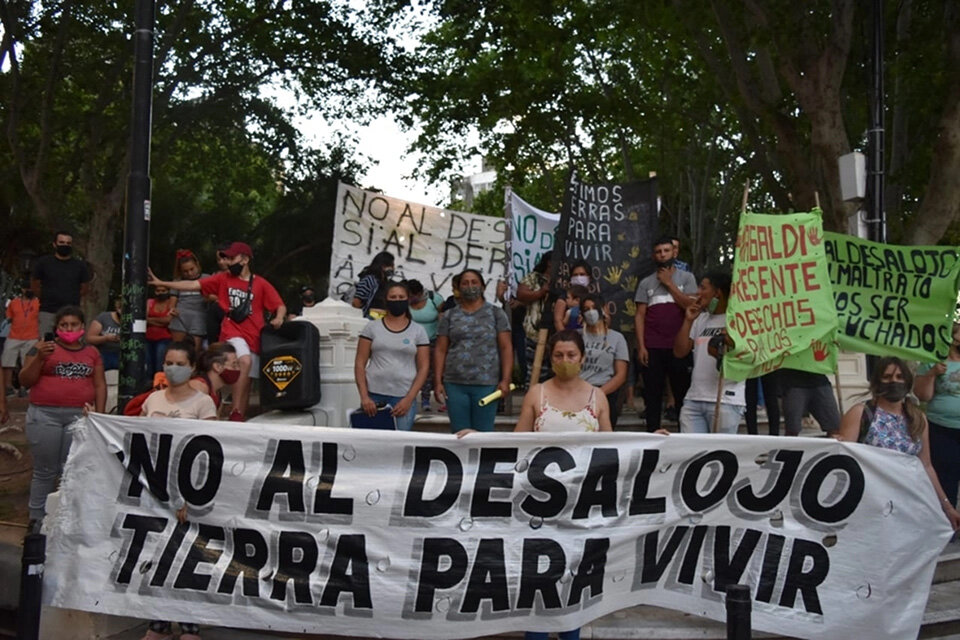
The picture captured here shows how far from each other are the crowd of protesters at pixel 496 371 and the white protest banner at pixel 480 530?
0.34m

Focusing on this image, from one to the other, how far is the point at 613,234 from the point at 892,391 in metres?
4.32

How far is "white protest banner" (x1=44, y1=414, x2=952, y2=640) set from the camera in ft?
17.3

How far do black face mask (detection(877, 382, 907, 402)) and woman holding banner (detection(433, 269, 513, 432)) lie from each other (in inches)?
97.8

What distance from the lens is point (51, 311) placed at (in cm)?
1022

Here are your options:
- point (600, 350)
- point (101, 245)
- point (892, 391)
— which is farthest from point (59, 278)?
point (101, 245)

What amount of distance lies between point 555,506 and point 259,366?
3333 mm

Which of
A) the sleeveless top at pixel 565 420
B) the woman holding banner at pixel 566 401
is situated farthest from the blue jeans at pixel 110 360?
the sleeveless top at pixel 565 420

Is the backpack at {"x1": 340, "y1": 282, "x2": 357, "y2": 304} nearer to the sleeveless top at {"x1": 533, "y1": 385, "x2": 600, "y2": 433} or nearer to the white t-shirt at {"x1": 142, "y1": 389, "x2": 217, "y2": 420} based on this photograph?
the white t-shirt at {"x1": 142, "y1": 389, "x2": 217, "y2": 420}

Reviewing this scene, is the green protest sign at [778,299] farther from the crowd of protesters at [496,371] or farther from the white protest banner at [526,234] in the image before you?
the white protest banner at [526,234]

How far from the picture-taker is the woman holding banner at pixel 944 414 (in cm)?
756

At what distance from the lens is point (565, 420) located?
18.2 ft

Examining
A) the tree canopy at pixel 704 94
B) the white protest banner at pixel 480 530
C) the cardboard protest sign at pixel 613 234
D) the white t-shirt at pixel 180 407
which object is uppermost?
the tree canopy at pixel 704 94

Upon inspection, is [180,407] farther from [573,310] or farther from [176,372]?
[573,310]

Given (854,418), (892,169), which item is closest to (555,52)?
(892,169)
